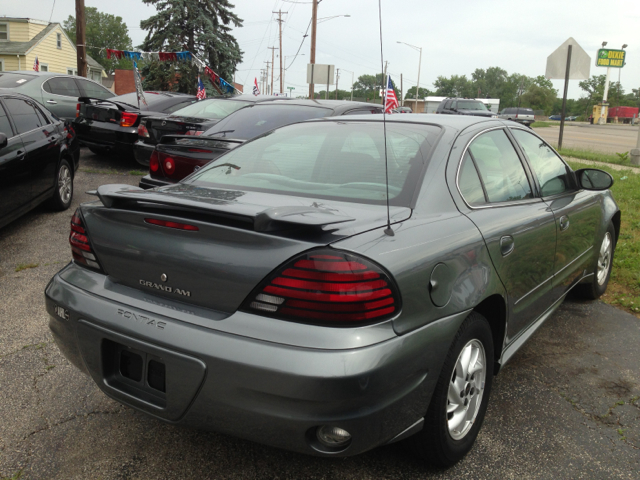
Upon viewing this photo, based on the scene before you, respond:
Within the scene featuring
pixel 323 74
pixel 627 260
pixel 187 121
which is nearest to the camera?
pixel 627 260

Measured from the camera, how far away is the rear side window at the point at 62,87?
11333 mm

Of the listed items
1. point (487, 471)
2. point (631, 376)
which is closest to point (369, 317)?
point (487, 471)

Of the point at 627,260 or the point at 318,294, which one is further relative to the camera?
the point at 627,260

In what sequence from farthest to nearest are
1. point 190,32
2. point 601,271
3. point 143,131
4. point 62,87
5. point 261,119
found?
point 190,32 < point 62,87 < point 143,131 < point 261,119 < point 601,271

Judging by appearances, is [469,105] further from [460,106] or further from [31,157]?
[31,157]

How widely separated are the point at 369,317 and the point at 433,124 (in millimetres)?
1423

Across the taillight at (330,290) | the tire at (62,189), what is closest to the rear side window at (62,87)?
the tire at (62,189)

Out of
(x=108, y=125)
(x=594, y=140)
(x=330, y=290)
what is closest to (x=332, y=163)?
(x=330, y=290)

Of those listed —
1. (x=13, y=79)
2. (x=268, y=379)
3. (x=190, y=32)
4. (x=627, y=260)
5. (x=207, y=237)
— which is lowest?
(x=627, y=260)

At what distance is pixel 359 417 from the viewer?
1.85m

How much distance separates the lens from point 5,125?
19.4 feet

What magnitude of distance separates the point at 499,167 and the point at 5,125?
5.24 meters

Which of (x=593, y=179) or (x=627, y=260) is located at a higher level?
(x=593, y=179)

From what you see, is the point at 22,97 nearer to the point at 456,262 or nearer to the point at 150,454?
the point at 150,454
